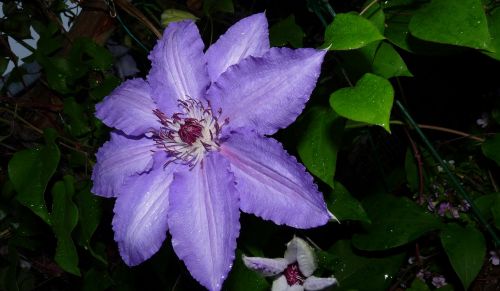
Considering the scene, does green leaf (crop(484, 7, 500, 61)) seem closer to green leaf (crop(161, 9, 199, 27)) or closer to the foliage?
the foliage

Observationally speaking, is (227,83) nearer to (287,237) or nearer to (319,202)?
(319,202)

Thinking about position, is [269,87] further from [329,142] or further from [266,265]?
[266,265]

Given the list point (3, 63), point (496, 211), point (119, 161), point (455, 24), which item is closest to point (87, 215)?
point (119, 161)

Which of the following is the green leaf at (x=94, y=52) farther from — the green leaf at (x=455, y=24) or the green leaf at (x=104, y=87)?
the green leaf at (x=455, y=24)

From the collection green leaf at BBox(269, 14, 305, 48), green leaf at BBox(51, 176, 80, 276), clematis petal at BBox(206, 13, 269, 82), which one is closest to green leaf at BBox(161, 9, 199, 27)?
green leaf at BBox(269, 14, 305, 48)

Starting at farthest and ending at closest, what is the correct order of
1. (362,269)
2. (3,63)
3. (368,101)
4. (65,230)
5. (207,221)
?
(3,63) < (362,269) < (65,230) < (207,221) < (368,101)

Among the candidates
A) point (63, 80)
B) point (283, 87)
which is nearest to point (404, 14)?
point (283, 87)
